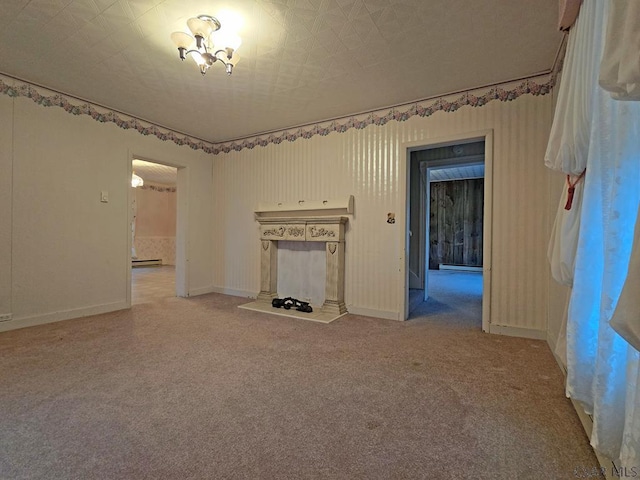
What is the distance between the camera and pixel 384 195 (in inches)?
133

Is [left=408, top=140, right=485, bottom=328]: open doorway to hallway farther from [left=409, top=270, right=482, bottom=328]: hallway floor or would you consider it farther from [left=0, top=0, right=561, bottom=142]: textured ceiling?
[left=0, top=0, right=561, bottom=142]: textured ceiling

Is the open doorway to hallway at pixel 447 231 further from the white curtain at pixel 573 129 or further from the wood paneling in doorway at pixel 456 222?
the white curtain at pixel 573 129

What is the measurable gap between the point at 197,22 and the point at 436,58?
5.84 feet

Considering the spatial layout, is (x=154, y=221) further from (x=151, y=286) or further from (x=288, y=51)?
(x=288, y=51)

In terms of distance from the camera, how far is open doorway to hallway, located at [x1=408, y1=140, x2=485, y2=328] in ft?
13.1

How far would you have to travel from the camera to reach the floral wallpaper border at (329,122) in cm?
276

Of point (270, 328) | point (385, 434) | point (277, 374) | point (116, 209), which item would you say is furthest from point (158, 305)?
point (385, 434)

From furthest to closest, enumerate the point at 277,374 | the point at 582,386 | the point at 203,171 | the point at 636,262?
the point at 203,171, the point at 277,374, the point at 582,386, the point at 636,262

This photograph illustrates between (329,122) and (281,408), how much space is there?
3179 millimetres

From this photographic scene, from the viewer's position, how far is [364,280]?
351 centimetres

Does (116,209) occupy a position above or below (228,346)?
above

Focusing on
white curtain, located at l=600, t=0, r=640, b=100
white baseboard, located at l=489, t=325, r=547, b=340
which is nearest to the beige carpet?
white baseboard, located at l=489, t=325, r=547, b=340

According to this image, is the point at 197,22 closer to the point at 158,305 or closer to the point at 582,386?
the point at 582,386

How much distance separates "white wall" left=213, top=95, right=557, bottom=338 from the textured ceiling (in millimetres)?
358
